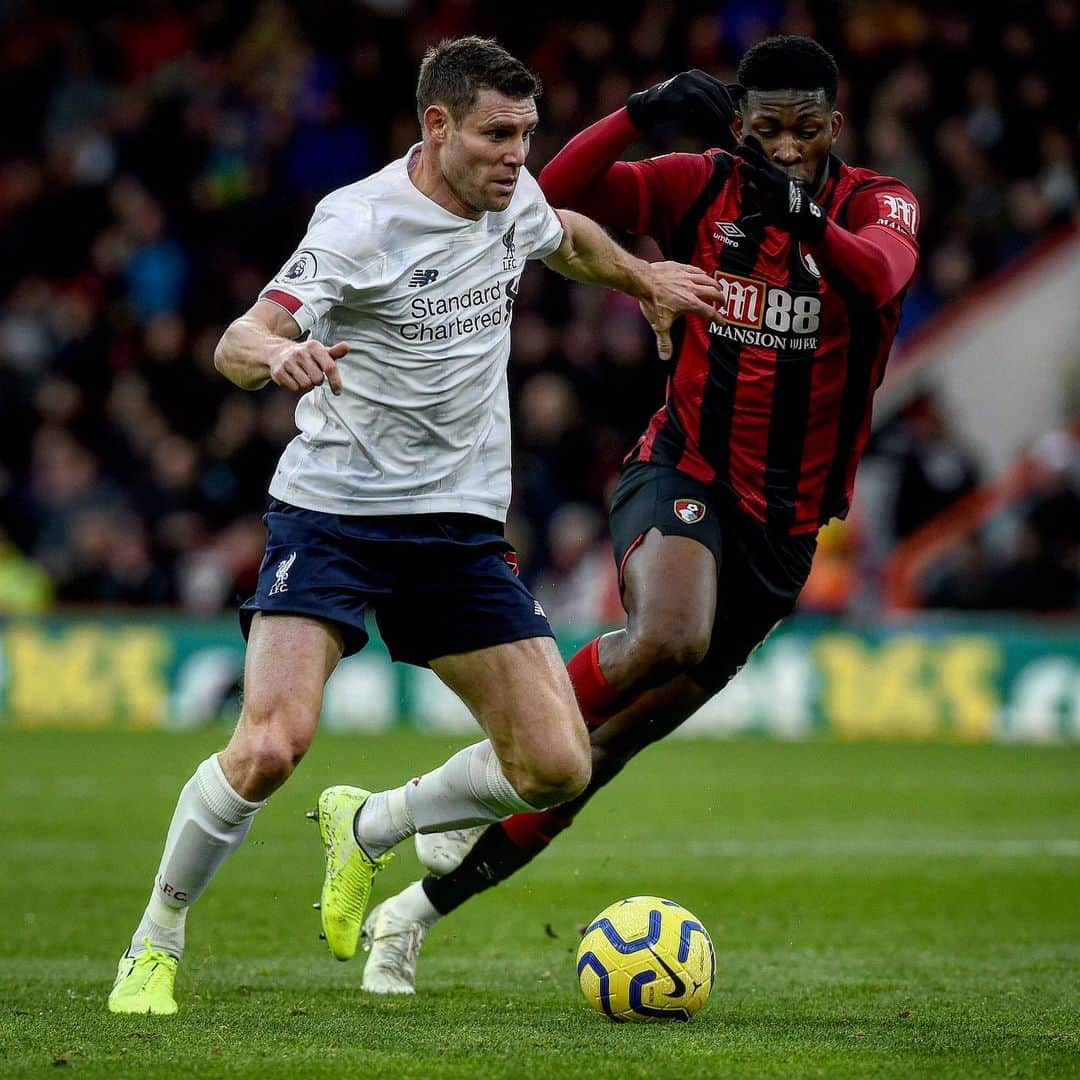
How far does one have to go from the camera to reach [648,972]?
17.4ft

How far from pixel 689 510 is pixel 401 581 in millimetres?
1220

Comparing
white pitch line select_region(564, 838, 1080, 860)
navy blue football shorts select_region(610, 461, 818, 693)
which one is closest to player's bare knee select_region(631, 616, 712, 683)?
navy blue football shorts select_region(610, 461, 818, 693)

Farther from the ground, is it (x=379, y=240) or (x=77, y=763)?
(x=379, y=240)

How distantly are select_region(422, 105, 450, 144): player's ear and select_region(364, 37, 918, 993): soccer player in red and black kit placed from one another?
93 cm

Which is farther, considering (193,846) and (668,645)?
(668,645)

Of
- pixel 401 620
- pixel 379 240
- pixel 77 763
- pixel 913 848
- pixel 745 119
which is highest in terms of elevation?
pixel 745 119

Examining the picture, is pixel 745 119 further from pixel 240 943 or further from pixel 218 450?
pixel 218 450

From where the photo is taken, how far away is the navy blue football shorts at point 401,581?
17.6 ft

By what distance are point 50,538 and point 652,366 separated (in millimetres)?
5552

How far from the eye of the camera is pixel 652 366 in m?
16.5

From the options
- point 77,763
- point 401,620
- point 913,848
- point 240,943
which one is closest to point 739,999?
point 401,620

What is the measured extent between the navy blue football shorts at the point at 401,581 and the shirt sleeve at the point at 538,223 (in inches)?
34.2

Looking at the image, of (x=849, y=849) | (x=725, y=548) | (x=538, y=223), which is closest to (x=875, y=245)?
(x=538, y=223)

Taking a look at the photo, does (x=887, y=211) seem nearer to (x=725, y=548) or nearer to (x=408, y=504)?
(x=725, y=548)
